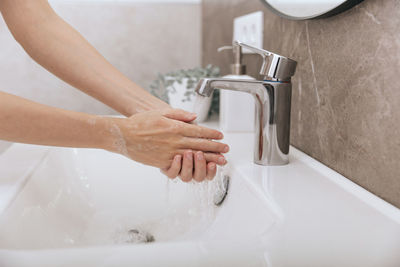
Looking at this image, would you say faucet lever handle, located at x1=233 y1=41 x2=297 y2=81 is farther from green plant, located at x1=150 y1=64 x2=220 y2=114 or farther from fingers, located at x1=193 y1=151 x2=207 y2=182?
green plant, located at x1=150 y1=64 x2=220 y2=114

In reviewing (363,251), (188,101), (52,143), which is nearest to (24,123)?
(52,143)

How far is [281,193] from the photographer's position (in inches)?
23.7

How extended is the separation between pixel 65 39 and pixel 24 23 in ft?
0.30

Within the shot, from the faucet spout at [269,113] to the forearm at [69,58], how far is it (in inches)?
7.7

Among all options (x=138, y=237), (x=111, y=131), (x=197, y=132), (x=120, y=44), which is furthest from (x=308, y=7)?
(x=120, y=44)

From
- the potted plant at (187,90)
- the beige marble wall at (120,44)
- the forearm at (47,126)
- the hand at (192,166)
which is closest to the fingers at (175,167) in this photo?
the hand at (192,166)

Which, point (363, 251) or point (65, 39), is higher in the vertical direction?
point (65, 39)

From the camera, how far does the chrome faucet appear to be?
27.4 inches

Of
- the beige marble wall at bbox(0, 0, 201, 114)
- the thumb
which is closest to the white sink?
the thumb

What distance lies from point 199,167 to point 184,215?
0.45 feet

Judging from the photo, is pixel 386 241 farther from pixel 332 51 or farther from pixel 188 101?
pixel 188 101

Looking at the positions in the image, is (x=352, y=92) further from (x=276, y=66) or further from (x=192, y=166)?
(x=192, y=166)

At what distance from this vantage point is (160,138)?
71cm

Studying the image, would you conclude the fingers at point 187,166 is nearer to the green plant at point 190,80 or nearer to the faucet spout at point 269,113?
the faucet spout at point 269,113
